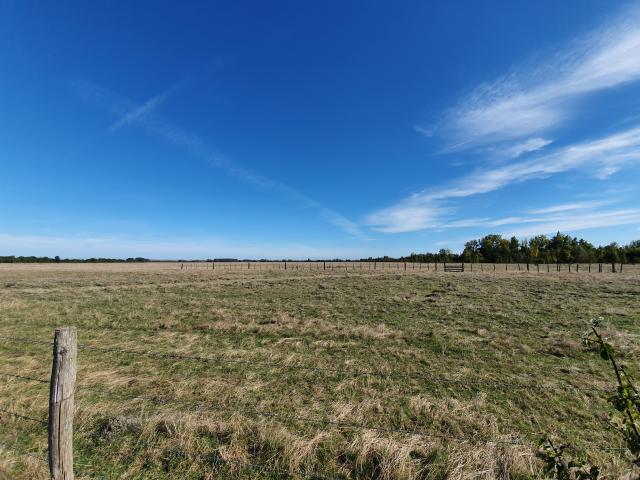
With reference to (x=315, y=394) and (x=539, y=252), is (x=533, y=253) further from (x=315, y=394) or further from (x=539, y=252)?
(x=315, y=394)

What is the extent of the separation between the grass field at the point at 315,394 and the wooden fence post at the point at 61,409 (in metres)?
0.46

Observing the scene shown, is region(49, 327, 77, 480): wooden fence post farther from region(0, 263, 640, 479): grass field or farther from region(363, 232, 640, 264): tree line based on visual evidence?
region(363, 232, 640, 264): tree line

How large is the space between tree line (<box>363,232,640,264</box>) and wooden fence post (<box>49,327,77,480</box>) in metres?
130

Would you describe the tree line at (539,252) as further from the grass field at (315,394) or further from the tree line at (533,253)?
the grass field at (315,394)

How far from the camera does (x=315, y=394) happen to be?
755 cm

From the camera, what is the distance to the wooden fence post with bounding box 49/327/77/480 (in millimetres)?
3354

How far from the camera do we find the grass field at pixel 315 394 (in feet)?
15.1

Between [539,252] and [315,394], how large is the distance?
464ft

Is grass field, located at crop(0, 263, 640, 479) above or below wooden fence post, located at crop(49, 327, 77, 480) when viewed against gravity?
below

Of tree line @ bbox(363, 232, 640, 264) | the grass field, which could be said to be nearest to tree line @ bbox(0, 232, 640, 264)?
tree line @ bbox(363, 232, 640, 264)

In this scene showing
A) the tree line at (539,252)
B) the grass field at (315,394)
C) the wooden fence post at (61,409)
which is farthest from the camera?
the tree line at (539,252)

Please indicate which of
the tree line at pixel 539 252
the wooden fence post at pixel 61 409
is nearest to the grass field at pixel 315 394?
the wooden fence post at pixel 61 409

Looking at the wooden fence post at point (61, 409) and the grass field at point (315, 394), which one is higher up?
the wooden fence post at point (61, 409)

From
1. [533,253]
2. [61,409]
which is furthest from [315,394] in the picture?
[533,253]
